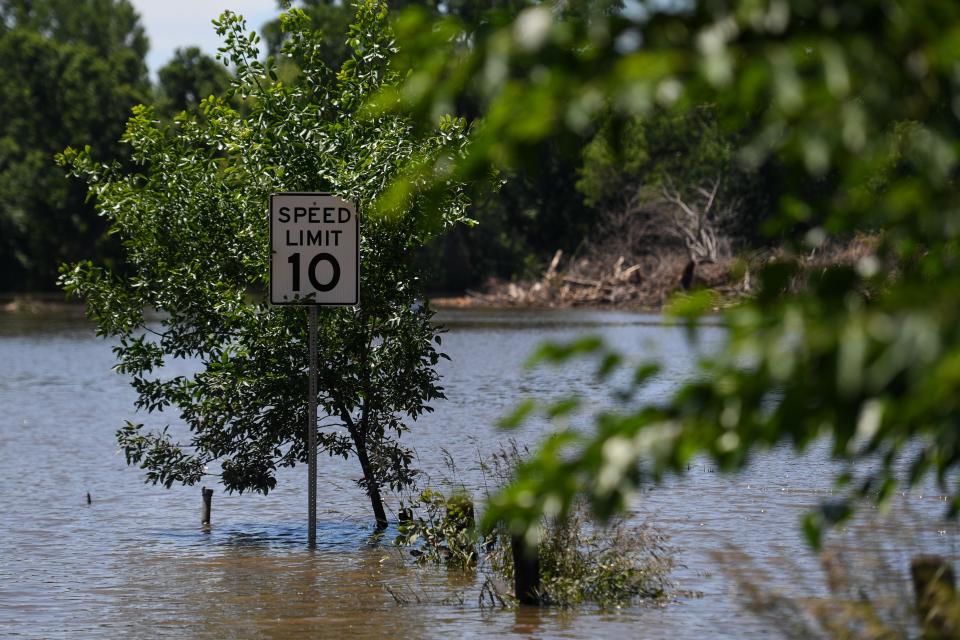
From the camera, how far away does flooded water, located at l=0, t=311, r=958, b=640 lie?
30.8 feet

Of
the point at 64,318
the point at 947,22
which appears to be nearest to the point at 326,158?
the point at 947,22

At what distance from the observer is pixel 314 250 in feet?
39.1

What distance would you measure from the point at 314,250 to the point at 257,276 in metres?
1.17

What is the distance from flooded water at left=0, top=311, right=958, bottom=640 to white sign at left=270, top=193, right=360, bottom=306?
202 cm

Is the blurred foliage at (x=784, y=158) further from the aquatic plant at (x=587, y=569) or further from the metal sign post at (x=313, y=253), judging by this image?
the metal sign post at (x=313, y=253)

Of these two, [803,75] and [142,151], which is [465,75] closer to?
[803,75]

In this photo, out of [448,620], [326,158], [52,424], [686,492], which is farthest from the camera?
[52,424]

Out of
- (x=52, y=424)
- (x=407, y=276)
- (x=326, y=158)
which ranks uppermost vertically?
(x=326, y=158)

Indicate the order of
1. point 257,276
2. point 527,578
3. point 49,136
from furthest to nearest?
1. point 49,136
2. point 257,276
3. point 527,578

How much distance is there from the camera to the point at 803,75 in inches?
134

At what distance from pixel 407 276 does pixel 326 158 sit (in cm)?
116

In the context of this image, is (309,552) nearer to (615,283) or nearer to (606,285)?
(615,283)

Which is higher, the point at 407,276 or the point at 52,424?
the point at 407,276

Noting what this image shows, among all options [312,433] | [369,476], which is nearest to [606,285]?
[369,476]
